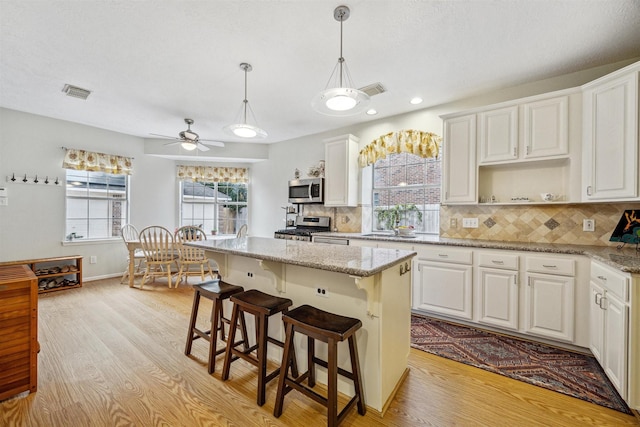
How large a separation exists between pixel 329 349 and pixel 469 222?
263 cm

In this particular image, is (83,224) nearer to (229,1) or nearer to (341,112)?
(229,1)

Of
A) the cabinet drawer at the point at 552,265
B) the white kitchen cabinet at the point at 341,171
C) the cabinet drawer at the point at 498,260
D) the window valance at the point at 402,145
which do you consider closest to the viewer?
the cabinet drawer at the point at 552,265

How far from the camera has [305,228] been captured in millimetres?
4820

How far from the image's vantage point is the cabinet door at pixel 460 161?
10.1ft

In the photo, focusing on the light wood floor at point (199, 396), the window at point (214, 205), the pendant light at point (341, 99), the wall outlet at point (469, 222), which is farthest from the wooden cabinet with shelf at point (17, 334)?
the window at point (214, 205)

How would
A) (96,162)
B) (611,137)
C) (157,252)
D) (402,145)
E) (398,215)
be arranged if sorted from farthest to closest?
(96,162) < (157,252) < (398,215) < (402,145) < (611,137)

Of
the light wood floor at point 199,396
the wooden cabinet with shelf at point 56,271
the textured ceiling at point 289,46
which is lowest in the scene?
the light wood floor at point 199,396

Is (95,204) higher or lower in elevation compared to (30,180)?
lower

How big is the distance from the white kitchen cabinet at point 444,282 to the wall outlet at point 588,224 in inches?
43.0

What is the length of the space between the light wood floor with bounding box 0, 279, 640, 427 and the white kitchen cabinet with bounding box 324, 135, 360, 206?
2385mm

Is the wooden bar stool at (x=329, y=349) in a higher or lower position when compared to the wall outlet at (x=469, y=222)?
lower

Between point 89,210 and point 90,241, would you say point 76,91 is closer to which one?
point 89,210

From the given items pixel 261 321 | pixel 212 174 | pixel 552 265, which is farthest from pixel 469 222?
pixel 212 174

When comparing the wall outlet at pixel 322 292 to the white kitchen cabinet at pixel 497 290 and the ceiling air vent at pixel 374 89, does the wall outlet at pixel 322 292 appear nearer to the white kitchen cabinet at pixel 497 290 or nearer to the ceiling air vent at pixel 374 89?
the white kitchen cabinet at pixel 497 290
